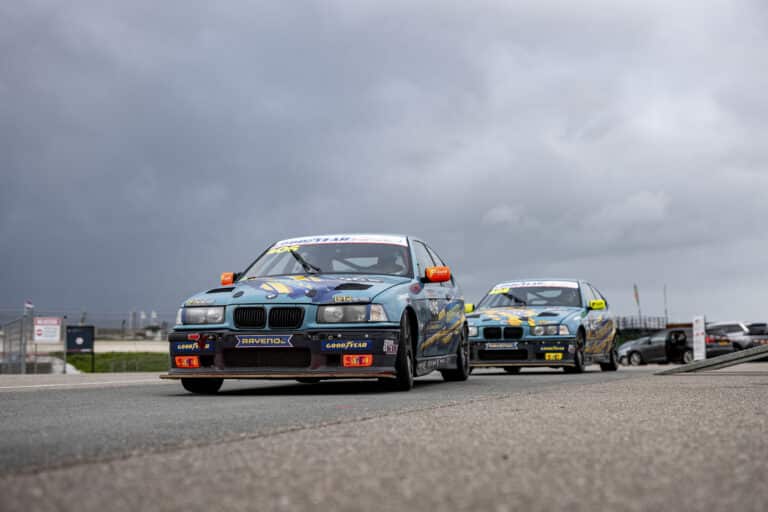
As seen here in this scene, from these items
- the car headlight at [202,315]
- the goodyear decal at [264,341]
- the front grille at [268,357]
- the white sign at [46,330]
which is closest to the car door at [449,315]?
the front grille at [268,357]

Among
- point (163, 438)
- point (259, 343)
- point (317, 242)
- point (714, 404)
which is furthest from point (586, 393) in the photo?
point (163, 438)

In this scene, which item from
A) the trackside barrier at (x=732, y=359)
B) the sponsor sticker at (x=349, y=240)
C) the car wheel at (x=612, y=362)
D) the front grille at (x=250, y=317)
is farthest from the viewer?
the car wheel at (x=612, y=362)

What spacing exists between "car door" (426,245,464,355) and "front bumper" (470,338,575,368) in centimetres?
325

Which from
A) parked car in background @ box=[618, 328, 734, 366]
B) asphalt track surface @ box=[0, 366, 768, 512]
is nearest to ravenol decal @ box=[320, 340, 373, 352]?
asphalt track surface @ box=[0, 366, 768, 512]

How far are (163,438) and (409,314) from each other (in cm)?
511

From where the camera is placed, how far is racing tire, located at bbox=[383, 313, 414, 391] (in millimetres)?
9133

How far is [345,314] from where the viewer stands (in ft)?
28.9

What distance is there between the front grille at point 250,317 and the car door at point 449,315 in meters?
2.63

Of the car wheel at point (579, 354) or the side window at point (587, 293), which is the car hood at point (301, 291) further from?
the side window at point (587, 293)

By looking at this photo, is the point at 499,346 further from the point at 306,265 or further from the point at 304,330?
the point at 304,330

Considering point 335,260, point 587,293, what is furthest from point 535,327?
point 335,260

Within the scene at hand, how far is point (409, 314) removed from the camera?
31.6 ft

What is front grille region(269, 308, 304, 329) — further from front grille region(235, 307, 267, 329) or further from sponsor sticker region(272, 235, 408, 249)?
sponsor sticker region(272, 235, 408, 249)

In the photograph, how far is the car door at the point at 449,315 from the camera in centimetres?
1109
